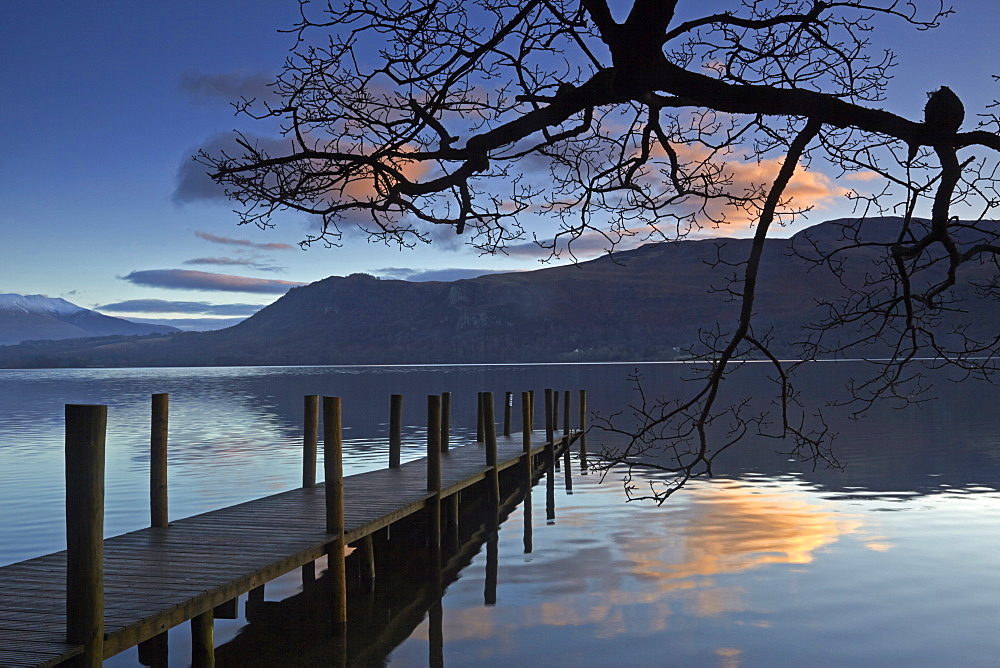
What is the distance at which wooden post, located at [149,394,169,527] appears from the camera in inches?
448

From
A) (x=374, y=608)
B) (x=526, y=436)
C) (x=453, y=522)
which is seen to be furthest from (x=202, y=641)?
(x=526, y=436)

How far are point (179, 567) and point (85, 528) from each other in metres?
2.98

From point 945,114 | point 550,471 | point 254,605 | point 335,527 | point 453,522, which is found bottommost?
point 254,605

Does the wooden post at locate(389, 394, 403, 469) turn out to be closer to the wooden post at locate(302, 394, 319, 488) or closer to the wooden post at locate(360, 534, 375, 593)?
the wooden post at locate(302, 394, 319, 488)

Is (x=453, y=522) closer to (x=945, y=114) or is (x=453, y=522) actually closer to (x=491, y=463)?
(x=491, y=463)

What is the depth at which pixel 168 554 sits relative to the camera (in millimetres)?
9602

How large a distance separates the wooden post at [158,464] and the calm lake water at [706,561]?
154 centimetres

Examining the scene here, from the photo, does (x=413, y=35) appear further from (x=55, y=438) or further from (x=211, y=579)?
(x=55, y=438)

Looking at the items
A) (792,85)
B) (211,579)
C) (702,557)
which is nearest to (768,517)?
(702,557)

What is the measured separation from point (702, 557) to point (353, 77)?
1263 cm

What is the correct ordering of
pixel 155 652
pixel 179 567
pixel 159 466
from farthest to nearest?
pixel 159 466 → pixel 155 652 → pixel 179 567

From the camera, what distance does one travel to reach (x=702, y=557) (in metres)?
16.1

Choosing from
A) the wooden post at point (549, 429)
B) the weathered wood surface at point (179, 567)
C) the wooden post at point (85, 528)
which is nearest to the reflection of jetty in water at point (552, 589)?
the weathered wood surface at point (179, 567)

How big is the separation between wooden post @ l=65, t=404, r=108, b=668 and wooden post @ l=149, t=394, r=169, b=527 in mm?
5223
